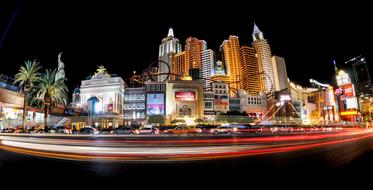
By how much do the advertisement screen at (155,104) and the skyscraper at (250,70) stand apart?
90.1 meters

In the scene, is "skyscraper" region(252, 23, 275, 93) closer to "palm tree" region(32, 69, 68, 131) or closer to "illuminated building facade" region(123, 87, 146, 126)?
"illuminated building facade" region(123, 87, 146, 126)

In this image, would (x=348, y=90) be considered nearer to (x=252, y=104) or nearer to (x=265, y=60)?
(x=252, y=104)

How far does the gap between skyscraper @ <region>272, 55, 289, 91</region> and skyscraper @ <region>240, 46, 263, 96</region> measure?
16163 millimetres

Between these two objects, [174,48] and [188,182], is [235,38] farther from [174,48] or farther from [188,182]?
[188,182]

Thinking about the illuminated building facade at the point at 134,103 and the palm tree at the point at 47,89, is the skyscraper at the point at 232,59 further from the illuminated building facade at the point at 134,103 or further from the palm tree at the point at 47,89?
the palm tree at the point at 47,89

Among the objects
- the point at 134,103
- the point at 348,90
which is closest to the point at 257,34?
the point at 348,90

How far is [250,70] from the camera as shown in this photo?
16900cm

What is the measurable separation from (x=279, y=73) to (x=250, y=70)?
26.4 m

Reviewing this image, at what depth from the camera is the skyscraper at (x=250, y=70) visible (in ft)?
537

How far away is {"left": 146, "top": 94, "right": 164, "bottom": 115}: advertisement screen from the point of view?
8862cm

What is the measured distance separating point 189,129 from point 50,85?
83.6ft

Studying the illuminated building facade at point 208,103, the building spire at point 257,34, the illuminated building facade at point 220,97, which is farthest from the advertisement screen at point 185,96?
the building spire at point 257,34

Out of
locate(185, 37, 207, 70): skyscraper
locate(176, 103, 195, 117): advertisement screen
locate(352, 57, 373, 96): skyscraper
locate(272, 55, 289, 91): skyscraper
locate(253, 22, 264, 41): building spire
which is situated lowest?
locate(176, 103, 195, 117): advertisement screen

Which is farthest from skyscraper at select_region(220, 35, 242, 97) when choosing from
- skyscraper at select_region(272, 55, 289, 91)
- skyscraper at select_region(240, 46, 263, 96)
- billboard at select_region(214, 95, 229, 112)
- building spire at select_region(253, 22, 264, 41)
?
billboard at select_region(214, 95, 229, 112)
